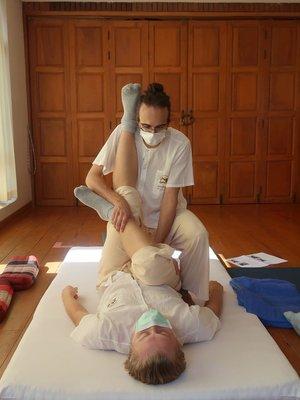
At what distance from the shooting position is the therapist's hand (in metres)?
1.86


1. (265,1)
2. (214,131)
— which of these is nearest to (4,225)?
(214,131)

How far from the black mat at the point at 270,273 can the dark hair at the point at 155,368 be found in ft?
4.63

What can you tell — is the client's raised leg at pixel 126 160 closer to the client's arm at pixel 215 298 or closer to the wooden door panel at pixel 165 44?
the client's arm at pixel 215 298

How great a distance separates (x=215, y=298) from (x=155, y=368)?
73 cm

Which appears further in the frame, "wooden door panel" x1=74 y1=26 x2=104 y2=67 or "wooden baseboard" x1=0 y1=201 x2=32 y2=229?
"wooden door panel" x1=74 y1=26 x2=104 y2=67

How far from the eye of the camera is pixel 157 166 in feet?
6.95

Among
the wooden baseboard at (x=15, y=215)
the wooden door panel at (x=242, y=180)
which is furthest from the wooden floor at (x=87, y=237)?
the wooden door panel at (x=242, y=180)

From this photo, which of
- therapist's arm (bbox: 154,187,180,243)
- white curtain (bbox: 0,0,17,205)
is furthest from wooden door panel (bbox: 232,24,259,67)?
therapist's arm (bbox: 154,187,180,243)

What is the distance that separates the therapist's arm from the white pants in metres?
0.03

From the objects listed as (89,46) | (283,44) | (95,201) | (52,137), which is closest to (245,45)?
(283,44)

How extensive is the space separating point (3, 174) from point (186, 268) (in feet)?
8.93

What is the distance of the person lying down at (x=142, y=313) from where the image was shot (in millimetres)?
1292

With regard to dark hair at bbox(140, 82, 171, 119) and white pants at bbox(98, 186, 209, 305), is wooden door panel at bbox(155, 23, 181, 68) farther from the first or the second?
white pants at bbox(98, 186, 209, 305)

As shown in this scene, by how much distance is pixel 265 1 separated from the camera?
4910 millimetres
